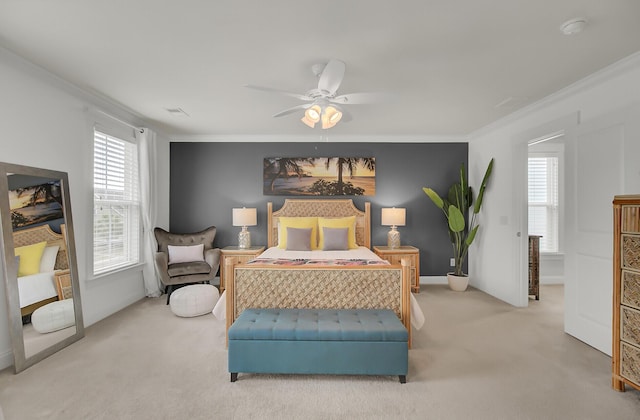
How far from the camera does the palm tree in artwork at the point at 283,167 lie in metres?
5.42

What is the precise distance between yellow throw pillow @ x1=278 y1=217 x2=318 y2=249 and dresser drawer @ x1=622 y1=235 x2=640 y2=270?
3.49 metres

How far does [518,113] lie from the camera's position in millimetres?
4082

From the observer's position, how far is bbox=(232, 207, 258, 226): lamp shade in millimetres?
5059

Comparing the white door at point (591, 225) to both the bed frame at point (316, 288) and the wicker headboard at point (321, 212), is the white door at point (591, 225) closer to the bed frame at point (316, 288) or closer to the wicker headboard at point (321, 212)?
the bed frame at point (316, 288)

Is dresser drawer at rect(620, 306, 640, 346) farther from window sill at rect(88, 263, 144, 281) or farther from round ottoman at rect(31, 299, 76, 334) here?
window sill at rect(88, 263, 144, 281)

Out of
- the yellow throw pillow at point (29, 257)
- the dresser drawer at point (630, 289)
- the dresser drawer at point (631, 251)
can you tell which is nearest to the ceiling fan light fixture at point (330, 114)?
the dresser drawer at point (631, 251)

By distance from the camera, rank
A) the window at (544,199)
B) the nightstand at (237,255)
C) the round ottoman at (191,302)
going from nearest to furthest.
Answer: the round ottoman at (191,302), the nightstand at (237,255), the window at (544,199)

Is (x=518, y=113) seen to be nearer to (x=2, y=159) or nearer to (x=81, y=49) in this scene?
(x=81, y=49)

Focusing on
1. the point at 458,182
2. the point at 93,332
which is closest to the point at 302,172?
the point at 458,182

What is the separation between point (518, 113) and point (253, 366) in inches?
165

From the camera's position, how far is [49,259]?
294 cm

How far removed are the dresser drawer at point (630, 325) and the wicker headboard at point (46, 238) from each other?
4.58 meters

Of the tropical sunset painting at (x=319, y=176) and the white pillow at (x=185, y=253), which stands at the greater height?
the tropical sunset painting at (x=319, y=176)

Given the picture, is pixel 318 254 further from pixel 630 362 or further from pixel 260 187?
pixel 630 362
